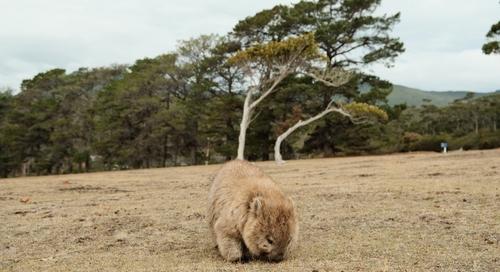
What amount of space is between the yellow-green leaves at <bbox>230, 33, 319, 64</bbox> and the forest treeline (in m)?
2.46

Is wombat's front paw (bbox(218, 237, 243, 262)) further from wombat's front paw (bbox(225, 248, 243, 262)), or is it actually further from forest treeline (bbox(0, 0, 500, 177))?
forest treeline (bbox(0, 0, 500, 177))

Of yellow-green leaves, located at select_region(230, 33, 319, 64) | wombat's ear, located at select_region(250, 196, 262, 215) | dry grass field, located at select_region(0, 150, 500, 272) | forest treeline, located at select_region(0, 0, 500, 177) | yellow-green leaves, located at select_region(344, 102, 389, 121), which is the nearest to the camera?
wombat's ear, located at select_region(250, 196, 262, 215)

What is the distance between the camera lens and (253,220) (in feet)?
16.5

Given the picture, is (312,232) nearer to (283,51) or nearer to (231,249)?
(231,249)

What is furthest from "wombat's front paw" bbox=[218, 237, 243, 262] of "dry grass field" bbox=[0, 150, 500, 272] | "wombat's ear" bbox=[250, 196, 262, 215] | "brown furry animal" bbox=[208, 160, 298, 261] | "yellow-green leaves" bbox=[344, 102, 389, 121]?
"yellow-green leaves" bbox=[344, 102, 389, 121]

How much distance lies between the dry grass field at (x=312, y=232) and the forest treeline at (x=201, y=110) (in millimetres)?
22401

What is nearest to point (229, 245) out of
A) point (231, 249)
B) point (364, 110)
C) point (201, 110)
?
point (231, 249)

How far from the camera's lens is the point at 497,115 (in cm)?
→ 7612

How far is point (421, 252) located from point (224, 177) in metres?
2.34

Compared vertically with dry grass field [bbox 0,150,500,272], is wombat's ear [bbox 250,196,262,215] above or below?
above

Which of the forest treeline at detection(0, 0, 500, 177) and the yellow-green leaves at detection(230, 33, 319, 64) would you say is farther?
the forest treeline at detection(0, 0, 500, 177)

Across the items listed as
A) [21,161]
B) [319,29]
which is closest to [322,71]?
[319,29]

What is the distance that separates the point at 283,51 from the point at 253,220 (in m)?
25.3

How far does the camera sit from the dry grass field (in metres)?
5.25
